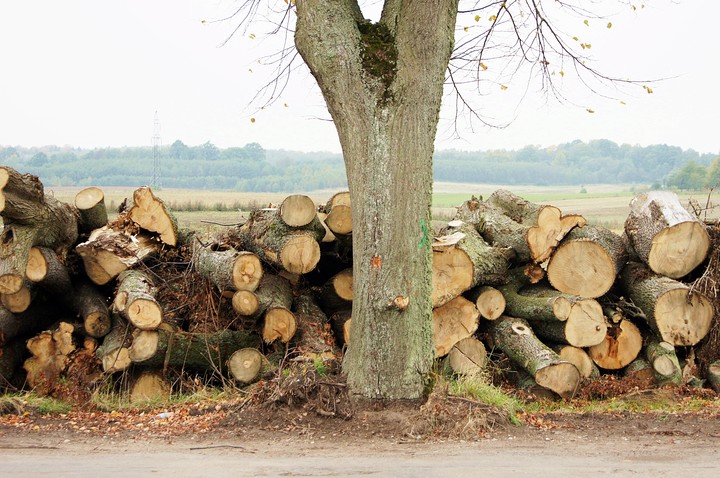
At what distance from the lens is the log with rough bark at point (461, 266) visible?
820 centimetres

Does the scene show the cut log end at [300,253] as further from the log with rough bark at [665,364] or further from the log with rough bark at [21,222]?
the log with rough bark at [665,364]

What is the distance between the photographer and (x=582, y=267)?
870 cm

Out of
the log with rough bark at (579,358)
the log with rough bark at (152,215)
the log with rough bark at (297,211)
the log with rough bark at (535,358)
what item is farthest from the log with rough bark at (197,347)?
the log with rough bark at (579,358)

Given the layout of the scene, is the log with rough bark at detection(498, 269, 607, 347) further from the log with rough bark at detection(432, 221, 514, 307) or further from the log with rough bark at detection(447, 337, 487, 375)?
the log with rough bark at detection(447, 337, 487, 375)

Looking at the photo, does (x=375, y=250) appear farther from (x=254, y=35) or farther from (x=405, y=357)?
(x=254, y=35)

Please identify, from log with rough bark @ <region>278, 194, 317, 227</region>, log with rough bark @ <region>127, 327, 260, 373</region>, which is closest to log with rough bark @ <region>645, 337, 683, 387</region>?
log with rough bark @ <region>278, 194, 317, 227</region>

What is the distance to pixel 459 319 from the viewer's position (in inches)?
331

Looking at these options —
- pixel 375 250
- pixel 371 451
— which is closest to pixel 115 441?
pixel 371 451

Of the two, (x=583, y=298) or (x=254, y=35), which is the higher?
(x=254, y=35)

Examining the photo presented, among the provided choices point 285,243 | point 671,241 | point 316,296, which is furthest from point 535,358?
point 285,243

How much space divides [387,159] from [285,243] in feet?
6.98

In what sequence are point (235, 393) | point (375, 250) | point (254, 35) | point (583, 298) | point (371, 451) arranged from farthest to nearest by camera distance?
point (254, 35)
point (583, 298)
point (235, 393)
point (375, 250)
point (371, 451)

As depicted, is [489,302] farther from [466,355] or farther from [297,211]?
[297,211]

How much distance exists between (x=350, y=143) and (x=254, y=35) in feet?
10.9
